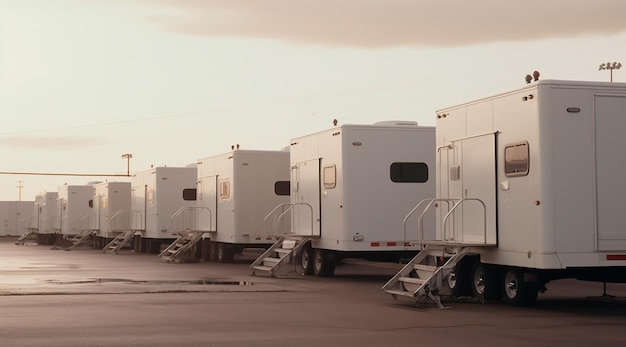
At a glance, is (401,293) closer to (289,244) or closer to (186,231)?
(289,244)

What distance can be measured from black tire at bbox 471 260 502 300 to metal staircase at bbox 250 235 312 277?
7765 millimetres

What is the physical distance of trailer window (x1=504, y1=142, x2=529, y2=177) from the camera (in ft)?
52.1

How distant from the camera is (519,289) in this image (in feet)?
53.4

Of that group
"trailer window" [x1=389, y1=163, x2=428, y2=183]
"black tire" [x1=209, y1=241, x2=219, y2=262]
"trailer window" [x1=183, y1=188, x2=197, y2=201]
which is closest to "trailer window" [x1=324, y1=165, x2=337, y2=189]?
"trailer window" [x1=389, y1=163, x2=428, y2=183]

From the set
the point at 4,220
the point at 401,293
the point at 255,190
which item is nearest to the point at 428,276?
the point at 401,293

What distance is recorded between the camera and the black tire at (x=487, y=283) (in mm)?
17172

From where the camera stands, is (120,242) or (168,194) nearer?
(168,194)

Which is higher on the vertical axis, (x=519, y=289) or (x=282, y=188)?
(x=282, y=188)

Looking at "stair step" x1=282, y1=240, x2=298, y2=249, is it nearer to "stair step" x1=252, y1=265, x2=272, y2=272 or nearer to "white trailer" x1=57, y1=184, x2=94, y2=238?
"stair step" x1=252, y1=265, x2=272, y2=272

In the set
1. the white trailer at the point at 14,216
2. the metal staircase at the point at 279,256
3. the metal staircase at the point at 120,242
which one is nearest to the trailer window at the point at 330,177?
the metal staircase at the point at 279,256

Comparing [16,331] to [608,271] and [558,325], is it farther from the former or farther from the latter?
[608,271]

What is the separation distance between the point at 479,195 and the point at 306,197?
332 inches

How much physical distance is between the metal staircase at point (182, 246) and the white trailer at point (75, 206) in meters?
20.2

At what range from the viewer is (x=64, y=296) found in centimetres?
1822
